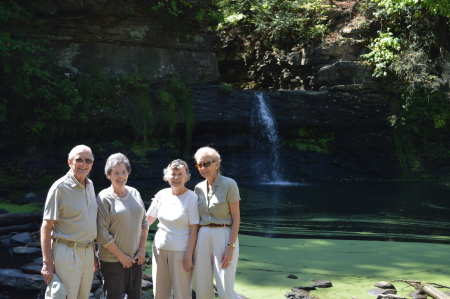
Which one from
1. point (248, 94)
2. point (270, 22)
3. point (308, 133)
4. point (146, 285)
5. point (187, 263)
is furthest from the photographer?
point (270, 22)

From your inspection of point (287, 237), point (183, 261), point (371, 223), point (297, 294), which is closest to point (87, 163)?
point (183, 261)

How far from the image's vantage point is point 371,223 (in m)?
8.88

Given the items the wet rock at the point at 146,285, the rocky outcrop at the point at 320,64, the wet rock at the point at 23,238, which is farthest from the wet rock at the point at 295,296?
the rocky outcrop at the point at 320,64

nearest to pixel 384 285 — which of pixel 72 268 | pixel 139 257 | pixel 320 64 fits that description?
pixel 139 257

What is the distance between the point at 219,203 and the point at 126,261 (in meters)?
0.89

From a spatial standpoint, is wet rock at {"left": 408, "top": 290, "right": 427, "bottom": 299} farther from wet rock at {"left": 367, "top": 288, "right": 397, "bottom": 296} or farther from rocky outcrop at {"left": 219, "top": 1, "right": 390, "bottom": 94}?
rocky outcrop at {"left": 219, "top": 1, "right": 390, "bottom": 94}

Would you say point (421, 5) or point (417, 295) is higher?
point (421, 5)

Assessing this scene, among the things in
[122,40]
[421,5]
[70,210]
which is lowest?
[70,210]

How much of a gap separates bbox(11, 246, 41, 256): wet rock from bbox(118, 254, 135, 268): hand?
3332 millimetres

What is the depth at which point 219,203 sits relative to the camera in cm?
377

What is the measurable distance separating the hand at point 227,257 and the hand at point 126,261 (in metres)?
0.74

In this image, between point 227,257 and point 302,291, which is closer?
point 227,257

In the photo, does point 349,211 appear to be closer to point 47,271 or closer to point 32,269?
point 32,269

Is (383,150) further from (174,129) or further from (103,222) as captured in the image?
(103,222)
